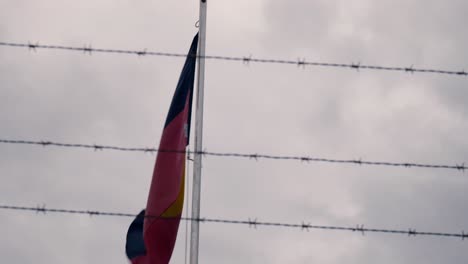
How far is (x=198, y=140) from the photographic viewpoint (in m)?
26.9

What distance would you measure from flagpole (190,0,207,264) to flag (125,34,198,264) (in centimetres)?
54

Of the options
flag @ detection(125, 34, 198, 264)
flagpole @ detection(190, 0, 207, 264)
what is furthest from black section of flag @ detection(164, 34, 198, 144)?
flagpole @ detection(190, 0, 207, 264)

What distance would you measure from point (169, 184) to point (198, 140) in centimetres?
150

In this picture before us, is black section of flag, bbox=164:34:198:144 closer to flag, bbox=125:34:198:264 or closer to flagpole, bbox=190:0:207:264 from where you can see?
flag, bbox=125:34:198:264

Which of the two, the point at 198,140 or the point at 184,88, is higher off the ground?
the point at 184,88

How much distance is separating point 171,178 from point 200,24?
12.1 ft

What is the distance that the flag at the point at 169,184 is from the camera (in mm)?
27516

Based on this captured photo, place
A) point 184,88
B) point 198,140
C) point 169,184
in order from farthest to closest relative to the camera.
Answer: point 184,88 → point 169,184 → point 198,140

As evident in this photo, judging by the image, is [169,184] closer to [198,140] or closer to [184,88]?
[198,140]

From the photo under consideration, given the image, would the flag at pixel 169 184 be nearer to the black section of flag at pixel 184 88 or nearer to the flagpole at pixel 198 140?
the black section of flag at pixel 184 88

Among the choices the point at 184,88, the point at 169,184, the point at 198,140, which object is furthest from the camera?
the point at 184,88

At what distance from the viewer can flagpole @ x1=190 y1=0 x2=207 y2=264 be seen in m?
25.5

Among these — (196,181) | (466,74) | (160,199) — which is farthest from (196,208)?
(466,74)

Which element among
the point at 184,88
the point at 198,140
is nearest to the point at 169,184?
the point at 198,140
